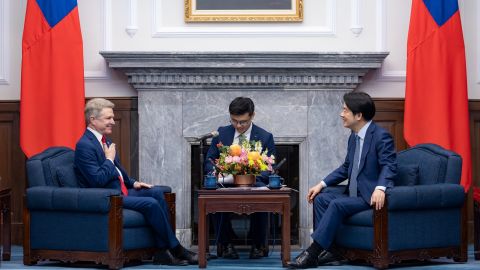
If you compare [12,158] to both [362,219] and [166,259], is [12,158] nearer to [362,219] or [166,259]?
[166,259]

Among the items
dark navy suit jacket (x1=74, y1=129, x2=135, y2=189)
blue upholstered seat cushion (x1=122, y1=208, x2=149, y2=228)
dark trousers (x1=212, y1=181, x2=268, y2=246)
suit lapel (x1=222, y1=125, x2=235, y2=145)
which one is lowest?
dark trousers (x1=212, y1=181, x2=268, y2=246)

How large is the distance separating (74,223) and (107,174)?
40 centimetres

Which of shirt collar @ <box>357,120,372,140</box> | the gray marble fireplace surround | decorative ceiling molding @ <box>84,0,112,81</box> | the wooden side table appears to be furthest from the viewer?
decorative ceiling molding @ <box>84,0,112,81</box>

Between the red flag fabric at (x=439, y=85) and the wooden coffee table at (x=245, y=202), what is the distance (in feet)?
5.57

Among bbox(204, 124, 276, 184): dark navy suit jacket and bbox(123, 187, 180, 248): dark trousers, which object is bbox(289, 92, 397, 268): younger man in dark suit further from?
bbox(123, 187, 180, 248): dark trousers

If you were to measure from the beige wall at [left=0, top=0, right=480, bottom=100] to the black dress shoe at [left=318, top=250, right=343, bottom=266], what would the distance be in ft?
5.99

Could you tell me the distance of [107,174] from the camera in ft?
20.6

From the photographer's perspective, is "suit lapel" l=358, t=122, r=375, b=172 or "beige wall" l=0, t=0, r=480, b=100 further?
"beige wall" l=0, t=0, r=480, b=100

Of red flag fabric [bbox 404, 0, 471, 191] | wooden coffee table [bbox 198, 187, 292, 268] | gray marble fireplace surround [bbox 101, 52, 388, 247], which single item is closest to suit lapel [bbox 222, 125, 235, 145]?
gray marble fireplace surround [bbox 101, 52, 388, 247]

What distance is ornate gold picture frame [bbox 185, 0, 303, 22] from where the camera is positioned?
25.2ft

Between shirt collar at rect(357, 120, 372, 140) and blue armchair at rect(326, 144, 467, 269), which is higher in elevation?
shirt collar at rect(357, 120, 372, 140)

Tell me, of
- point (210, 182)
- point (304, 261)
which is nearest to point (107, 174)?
point (210, 182)

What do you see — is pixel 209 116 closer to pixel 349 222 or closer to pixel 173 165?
pixel 173 165

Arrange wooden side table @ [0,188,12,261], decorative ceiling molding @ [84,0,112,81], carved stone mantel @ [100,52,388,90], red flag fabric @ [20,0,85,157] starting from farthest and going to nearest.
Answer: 1. decorative ceiling molding @ [84,0,112,81]
2. carved stone mantel @ [100,52,388,90]
3. red flag fabric @ [20,0,85,157]
4. wooden side table @ [0,188,12,261]
